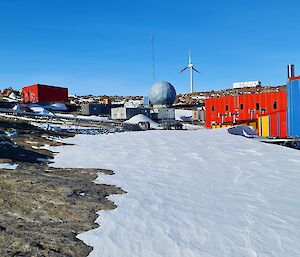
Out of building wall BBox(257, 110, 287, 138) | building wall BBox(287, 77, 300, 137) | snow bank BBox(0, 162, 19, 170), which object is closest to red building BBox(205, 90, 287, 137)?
building wall BBox(257, 110, 287, 138)

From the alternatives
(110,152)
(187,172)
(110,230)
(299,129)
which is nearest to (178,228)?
(110,230)

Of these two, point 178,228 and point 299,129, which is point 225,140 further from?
point 178,228

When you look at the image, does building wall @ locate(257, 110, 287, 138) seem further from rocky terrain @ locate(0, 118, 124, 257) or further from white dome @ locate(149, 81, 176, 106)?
white dome @ locate(149, 81, 176, 106)

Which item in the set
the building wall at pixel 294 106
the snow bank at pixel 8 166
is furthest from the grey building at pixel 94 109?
A: the snow bank at pixel 8 166

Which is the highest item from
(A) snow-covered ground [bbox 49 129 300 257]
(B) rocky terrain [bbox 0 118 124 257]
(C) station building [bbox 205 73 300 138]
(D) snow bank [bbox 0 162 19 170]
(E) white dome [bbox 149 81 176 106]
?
(E) white dome [bbox 149 81 176 106]

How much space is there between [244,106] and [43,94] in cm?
3975

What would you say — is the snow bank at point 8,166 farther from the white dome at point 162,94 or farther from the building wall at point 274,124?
the white dome at point 162,94

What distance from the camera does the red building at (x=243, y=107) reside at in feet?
123

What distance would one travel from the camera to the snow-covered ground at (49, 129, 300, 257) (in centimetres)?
541

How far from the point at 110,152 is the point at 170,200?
28.1ft

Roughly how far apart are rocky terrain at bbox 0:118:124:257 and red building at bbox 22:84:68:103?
54.1m

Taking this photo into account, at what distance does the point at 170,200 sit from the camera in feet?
25.9

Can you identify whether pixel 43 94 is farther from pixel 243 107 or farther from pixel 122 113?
pixel 243 107

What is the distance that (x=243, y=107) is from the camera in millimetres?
40531
